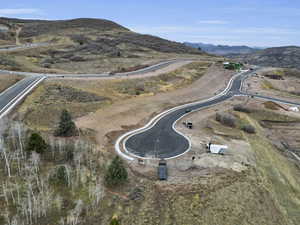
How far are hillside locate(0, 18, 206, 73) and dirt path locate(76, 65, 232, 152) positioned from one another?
22595mm

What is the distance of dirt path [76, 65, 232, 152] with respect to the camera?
35531mm

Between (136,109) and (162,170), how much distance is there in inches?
813

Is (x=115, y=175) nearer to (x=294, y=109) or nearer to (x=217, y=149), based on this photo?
(x=217, y=149)

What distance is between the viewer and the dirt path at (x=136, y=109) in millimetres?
35531

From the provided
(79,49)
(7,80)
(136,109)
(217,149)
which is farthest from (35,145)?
(79,49)

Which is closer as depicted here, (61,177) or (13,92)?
(61,177)

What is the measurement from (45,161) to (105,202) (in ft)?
26.8

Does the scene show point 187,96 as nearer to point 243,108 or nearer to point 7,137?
point 243,108

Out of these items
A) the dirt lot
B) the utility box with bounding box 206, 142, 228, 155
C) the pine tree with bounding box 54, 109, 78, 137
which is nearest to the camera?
the utility box with bounding box 206, 142, 228, 155

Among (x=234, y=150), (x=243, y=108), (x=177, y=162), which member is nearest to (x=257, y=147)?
(x=234, y=150)

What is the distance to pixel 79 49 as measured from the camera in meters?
90.3

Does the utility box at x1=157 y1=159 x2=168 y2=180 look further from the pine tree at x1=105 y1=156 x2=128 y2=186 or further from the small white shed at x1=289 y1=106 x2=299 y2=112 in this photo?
the small white shed at x1=289 y1=106 x2=299 y2=112

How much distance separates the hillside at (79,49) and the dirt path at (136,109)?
22.6m

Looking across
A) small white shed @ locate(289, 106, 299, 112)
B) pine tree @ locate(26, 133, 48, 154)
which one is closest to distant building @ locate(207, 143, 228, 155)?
pine tree @ locate(26, 133, 48, 154)
